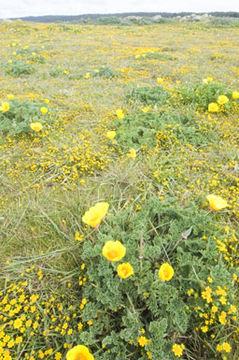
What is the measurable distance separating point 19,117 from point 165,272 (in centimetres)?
299

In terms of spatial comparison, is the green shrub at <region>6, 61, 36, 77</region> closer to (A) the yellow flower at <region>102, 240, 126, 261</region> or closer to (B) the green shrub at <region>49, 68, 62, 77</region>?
(B) the green shrub at <region>49, 68, 62, 77</region>

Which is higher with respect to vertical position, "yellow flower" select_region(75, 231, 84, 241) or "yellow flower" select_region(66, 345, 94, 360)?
"yellow flower" select_region(75, 231, 84, 241)

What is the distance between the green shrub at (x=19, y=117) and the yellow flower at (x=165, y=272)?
8.74ft

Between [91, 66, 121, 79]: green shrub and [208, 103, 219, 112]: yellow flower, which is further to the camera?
[91, 66, 121, 79]: green shrub

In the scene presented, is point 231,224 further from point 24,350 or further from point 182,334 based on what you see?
point 24,350

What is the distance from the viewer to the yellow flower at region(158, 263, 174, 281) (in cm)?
126

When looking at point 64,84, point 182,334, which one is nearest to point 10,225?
point 182,334

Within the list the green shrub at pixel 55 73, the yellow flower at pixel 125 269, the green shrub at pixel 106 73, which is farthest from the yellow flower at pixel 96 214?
the green shrub at pixel 55 73

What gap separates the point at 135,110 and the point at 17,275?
2.91 m

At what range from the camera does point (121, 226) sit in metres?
1.81

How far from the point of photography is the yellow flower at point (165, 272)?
1.26 m

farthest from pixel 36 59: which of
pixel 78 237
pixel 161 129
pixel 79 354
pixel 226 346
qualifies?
pixel 226 346

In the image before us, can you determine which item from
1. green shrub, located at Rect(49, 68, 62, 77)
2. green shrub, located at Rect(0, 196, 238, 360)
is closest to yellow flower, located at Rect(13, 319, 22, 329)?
green shrub, located at Rect(0, 196, 238, 360)

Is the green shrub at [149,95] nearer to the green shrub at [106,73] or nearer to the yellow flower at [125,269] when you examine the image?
the green shrub at [106,73]
